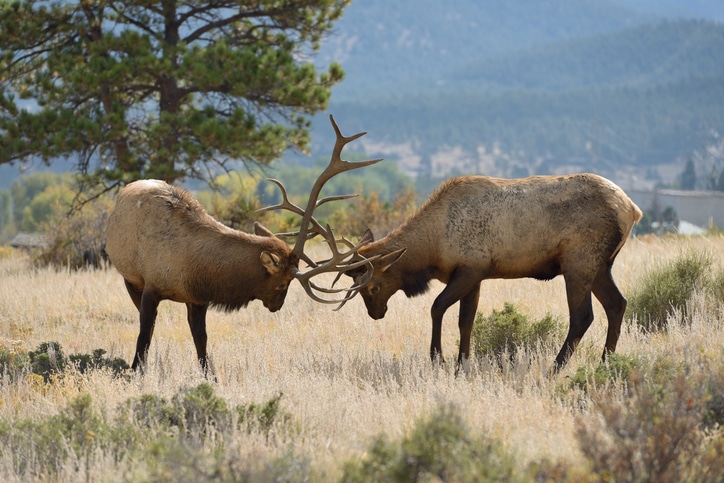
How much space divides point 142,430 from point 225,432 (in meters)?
0.59

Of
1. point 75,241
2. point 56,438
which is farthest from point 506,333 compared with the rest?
point 75,241

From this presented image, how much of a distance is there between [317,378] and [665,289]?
14.5ft

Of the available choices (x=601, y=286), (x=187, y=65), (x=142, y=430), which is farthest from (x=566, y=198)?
(x=187, y=65)

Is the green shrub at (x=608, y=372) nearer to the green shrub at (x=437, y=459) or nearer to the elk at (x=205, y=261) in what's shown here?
the elk at (x=205, y=261)

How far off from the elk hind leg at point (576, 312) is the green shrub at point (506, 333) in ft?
2.22

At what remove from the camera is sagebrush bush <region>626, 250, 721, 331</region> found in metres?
9.98

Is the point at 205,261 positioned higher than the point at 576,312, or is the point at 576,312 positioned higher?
the point at 205,261

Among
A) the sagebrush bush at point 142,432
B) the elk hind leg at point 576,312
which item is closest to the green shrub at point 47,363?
the sagebrush bush at point 142,432

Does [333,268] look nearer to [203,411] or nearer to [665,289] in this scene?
[203,411]

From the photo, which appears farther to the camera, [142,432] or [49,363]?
[49,363]

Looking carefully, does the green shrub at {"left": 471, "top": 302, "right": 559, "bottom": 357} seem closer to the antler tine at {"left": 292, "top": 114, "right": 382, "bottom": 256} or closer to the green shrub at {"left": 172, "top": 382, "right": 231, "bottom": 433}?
the antler tine at {"left": 292, "top": 114, "right": 382, "bottom": 256}

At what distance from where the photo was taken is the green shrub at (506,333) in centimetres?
891

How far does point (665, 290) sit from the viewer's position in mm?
10102

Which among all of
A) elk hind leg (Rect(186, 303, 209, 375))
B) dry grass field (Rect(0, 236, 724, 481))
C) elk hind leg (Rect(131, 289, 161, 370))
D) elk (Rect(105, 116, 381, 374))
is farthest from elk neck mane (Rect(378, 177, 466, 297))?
elk hind leg (Rect(131, 289, 161, 370))
